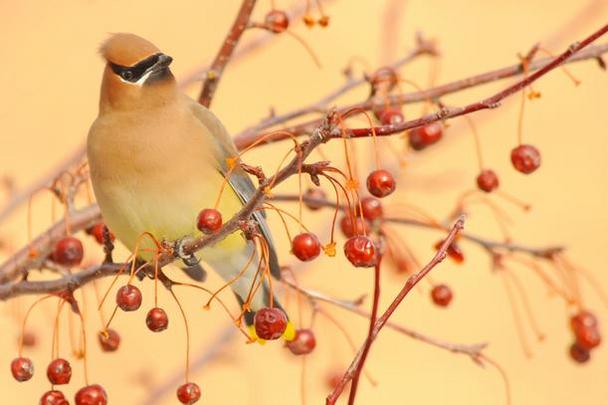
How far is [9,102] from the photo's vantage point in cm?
530

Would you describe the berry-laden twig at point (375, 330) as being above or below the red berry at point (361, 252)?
below

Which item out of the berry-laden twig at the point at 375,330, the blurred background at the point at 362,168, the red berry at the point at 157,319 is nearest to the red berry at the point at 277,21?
the red berry at the point at 157,319

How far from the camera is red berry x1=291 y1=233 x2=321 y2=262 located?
6.31 ft

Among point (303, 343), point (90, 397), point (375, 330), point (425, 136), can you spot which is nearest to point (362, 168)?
→ point (425, 136)

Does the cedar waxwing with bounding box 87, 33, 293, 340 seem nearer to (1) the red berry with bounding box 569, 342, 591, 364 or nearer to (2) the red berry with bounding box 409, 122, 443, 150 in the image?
(2) the red berry with bounding box 409, 122, 443, 150

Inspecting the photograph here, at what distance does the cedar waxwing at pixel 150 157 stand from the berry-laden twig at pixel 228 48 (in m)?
0.08

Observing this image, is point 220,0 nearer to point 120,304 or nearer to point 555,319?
point 555,319

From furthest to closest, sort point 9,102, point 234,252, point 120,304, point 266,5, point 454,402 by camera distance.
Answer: point 266,5, point 9,102, point 454,402, point 234,252, point 120,304

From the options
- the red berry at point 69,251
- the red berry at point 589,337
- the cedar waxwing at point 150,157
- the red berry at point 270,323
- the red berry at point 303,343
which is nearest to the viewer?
the red berry at point 270,323

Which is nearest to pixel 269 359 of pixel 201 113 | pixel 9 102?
pixel 9 102

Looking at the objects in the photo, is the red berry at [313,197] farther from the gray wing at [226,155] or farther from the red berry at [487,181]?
the red berry at [487,181]

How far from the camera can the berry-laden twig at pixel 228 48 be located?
265 centimetres

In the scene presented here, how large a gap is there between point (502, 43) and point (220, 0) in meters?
1.33

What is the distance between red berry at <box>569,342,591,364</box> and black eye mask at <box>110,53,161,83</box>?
1.13 metres
